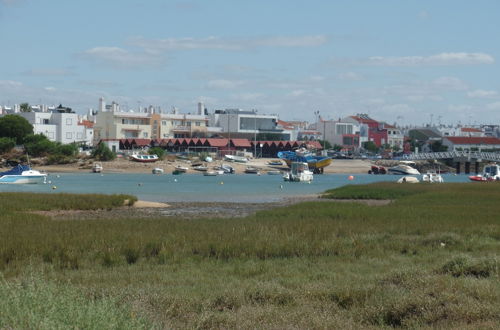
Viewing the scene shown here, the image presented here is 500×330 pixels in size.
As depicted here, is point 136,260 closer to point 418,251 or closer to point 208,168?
point 418,251

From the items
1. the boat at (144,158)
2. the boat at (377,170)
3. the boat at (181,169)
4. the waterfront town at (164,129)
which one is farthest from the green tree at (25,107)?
the boat at (377,170)

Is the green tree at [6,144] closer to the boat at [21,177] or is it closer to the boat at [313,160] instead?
the boat at [21,177]

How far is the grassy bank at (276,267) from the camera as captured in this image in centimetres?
1620

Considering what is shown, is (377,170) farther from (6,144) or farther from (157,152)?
(6,144)

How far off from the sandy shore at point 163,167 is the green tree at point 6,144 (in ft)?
21.5

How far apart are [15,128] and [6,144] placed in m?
6.62

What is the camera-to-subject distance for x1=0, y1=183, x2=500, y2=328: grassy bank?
1620 centimetres

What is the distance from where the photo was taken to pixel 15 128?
445 feet

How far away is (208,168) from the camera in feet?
454

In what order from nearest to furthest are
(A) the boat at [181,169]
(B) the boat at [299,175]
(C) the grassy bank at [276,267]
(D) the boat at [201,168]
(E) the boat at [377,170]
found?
(C) the grassy bank at [276,267]
(B) the boat at [299,175]
(A) the boat at [181,169]
(D) the boat at [201,168]
(E) the boat at [377,170]

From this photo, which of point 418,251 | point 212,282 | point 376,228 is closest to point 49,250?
point 212,282

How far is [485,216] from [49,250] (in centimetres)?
2211

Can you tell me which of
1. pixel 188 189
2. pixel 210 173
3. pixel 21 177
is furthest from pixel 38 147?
pixel 188 189

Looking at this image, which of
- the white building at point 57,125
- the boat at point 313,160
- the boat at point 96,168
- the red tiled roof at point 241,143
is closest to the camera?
→ the boat at point 96,168
